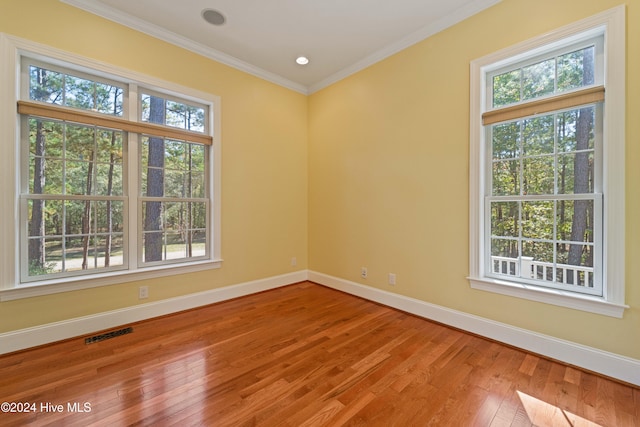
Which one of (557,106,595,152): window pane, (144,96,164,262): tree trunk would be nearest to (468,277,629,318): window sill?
(557,106,595,152): window pane

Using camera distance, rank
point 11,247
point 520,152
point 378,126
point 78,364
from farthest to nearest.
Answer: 1. point 378,126
2. point 520,152
3. point 11,247
4. point 78,364

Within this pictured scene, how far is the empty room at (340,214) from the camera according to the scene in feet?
5.85

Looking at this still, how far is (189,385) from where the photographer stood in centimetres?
177

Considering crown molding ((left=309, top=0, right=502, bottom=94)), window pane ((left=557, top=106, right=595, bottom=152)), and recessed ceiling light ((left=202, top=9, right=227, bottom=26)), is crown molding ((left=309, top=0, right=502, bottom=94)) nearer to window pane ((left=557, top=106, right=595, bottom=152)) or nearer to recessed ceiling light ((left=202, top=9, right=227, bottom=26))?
window pane ((left=557, top=106, right=595, bottom=152))

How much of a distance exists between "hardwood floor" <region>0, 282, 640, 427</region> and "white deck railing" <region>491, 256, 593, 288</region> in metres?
0.63

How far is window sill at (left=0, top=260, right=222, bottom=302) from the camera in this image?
220 cm

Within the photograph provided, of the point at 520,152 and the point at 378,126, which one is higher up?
the point at 378,126

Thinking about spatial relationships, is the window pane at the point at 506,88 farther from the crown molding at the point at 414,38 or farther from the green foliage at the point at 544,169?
the crown molding at the point at 414,38

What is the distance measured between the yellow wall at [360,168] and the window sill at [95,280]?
60 mm

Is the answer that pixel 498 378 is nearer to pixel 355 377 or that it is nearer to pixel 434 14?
pixel 355 377

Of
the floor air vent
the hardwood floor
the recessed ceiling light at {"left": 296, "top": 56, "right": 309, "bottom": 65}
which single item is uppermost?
the recessed ceiling light at {"left": 296, "top": 56, "right": 309, "bottom": 65}

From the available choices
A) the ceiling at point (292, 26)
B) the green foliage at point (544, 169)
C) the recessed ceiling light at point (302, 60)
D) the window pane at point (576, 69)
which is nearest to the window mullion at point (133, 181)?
→ the ceiling at point (292, 26)

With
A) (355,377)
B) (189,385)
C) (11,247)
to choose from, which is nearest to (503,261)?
(355,377)

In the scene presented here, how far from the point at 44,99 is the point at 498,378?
431 centimetres
